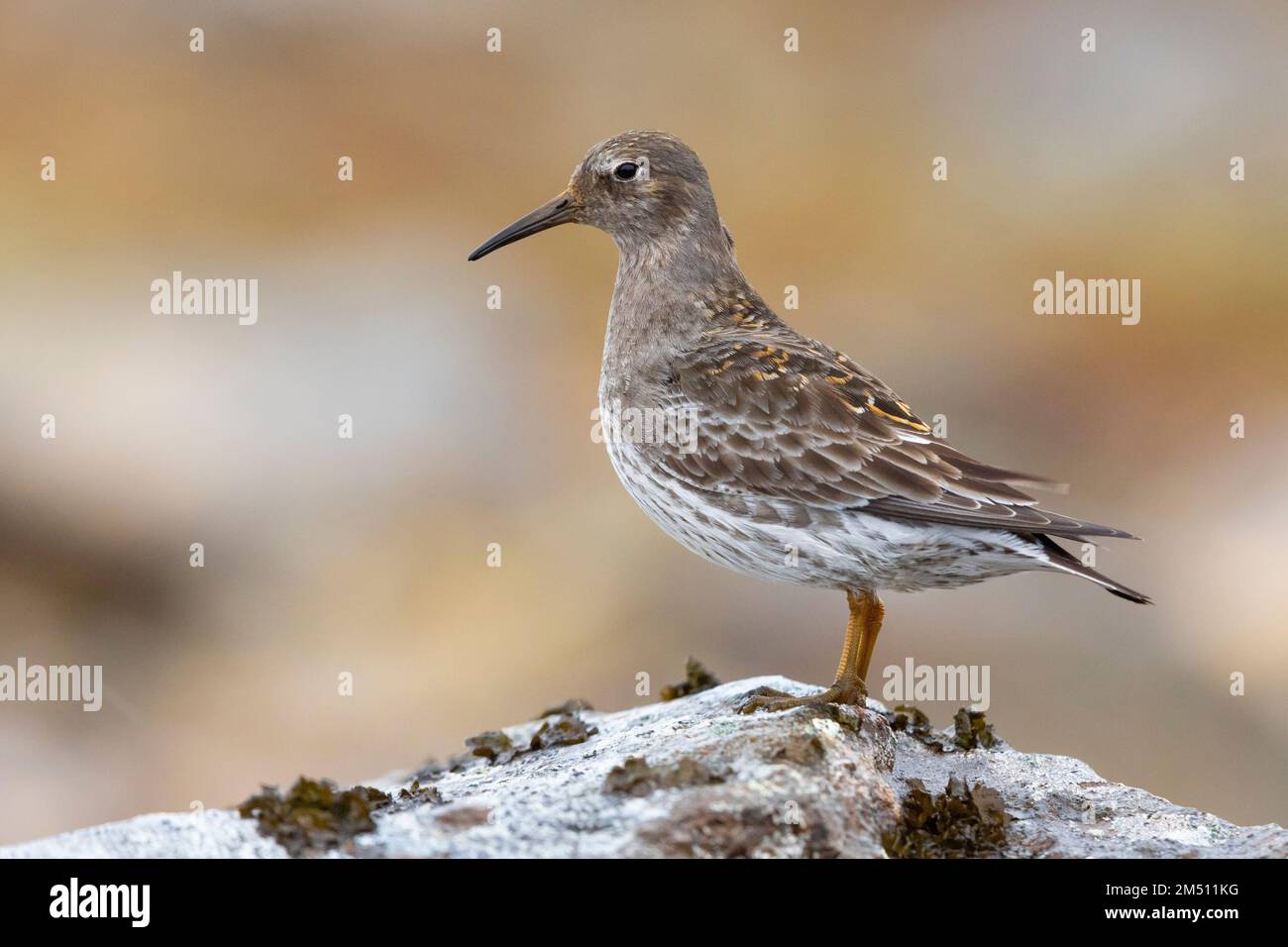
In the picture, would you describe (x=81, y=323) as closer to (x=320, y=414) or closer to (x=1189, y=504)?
(x=320, y=414)

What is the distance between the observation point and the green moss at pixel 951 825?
6965 mm

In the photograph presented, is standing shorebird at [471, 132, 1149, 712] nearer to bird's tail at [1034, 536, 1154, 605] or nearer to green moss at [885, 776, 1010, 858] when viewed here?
bird's tail at [1034, 536, 1154, 605]

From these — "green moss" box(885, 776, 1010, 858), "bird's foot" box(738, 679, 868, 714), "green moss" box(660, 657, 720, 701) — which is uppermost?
"bird's foot" box(738, 679, 868, 714)

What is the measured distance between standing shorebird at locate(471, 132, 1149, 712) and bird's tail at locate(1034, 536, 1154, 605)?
0.02 m

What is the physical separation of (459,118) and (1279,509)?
52.7 feet

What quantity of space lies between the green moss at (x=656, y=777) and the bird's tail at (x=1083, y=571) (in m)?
2.28

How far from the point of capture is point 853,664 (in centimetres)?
853

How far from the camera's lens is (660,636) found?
1609 cm

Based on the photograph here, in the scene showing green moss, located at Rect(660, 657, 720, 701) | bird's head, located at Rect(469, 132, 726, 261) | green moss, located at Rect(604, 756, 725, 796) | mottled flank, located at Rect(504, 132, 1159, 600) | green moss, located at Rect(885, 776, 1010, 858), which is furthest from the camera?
green moss, located at Rect(660, 657, 720, 701)

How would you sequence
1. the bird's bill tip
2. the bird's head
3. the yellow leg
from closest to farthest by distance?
the yellow leg
the bird's head
the bird's bill tip

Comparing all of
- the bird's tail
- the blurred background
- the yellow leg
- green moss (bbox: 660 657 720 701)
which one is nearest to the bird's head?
the yellow leg

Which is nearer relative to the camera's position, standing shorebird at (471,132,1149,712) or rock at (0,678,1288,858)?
rock at (0,678,1288,858)

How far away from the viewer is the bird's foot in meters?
8.25

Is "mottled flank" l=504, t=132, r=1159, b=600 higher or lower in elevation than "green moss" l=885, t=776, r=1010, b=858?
higher
